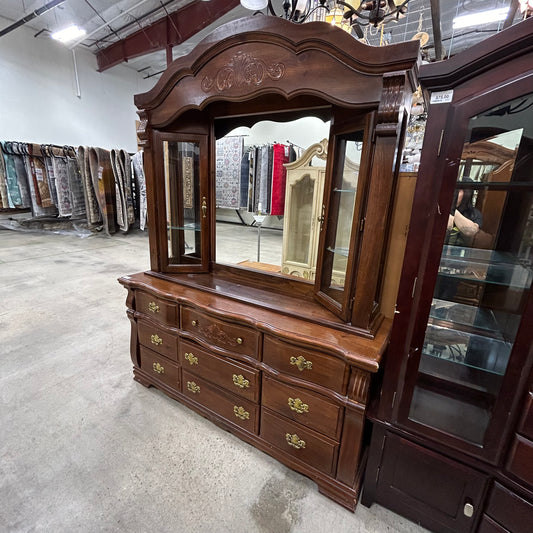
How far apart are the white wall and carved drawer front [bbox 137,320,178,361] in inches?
291

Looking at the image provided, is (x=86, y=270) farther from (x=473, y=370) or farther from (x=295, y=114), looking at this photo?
(x=473, y=370)

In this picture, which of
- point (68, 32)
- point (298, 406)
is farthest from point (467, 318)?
point (68, 32)

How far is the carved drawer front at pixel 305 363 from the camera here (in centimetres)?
117

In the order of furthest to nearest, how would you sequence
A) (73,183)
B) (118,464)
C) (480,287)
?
(73,183) < (118,464) < (480,287)

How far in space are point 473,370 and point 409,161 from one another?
957mm

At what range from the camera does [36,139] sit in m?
6.68

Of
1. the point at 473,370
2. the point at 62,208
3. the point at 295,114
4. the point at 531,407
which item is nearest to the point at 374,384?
the point at 473,370

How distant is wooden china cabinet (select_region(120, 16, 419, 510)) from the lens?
109cm

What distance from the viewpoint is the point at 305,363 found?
1225mm

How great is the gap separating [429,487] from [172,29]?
7.13 meters

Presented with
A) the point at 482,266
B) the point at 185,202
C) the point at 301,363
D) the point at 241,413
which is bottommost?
the point at 241,413

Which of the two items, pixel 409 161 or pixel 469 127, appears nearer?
pixel 469 127

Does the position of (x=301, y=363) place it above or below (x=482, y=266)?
below

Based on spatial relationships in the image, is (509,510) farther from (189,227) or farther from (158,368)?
(189,227)
